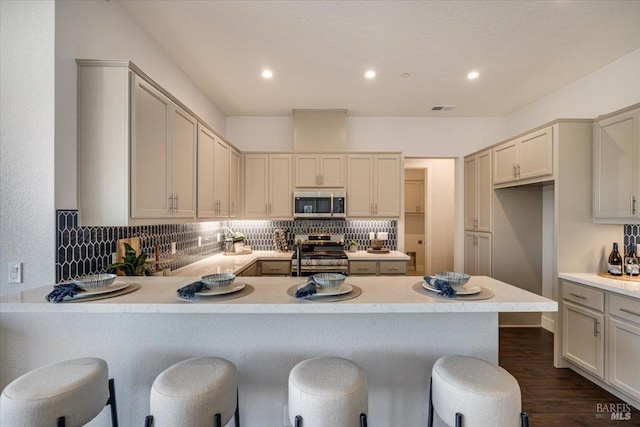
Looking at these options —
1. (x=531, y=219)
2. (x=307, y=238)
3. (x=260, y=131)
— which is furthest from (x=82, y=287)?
(x=531, y=219)

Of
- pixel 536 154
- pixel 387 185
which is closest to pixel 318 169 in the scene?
pixel 387 185

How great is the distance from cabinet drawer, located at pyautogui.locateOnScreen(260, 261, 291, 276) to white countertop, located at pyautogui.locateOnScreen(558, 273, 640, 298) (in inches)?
116

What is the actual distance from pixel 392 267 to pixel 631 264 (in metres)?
2.19

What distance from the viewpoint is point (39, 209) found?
1.56 meters

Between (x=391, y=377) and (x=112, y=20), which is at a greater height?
(x=112, y=20)

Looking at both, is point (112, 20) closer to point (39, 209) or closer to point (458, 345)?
point (39, 209)

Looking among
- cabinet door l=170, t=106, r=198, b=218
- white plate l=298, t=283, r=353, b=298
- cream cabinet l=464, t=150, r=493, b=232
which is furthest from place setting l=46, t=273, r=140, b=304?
cream cabinet l=464, t=150, r=493, b=232

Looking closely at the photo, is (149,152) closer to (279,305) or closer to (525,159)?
(279,305)

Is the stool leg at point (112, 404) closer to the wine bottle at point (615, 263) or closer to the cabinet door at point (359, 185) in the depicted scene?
the cabinet door at point (359, 185)

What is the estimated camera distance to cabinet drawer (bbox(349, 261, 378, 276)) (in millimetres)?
3611

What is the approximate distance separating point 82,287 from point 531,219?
179 inches

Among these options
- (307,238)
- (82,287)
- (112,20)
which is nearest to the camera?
(82,287)

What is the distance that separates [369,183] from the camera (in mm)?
3938

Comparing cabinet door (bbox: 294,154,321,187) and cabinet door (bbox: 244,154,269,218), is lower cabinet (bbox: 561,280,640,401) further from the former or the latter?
cabinet door (bbox: 244,154,269,218)
